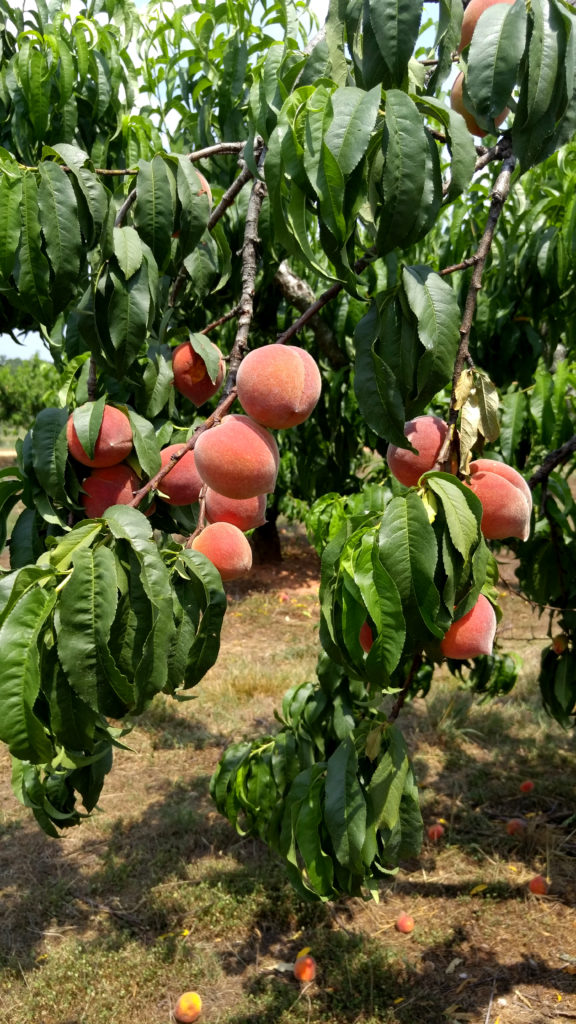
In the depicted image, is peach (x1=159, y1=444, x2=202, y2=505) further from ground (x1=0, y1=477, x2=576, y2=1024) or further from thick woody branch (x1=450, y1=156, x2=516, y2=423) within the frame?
ground (x1=0, y1=477, x2=576, y2=1024)

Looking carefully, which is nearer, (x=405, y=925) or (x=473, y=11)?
(x=473, y=11)

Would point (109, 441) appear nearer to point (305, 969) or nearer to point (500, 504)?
point (500, 504)

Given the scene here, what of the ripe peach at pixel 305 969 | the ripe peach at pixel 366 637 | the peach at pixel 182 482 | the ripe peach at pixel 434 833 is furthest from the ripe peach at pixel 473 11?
the ripe peach at pixel 434 833

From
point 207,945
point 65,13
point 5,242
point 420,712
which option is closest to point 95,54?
point 65,13

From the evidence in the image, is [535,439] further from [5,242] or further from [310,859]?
[5,242]

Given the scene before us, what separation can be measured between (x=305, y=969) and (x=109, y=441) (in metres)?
1.86

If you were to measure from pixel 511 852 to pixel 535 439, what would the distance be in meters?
1.70

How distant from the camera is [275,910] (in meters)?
2.49

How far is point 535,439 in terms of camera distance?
1988mm

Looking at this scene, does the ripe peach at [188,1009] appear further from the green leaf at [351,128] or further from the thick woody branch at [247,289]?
the green leaf at [351,128]

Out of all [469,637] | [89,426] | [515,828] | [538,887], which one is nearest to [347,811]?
[469,637]

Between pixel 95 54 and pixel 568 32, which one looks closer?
pixel 568 32

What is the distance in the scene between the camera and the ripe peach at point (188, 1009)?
2.02m

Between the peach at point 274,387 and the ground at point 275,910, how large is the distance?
0.92m
